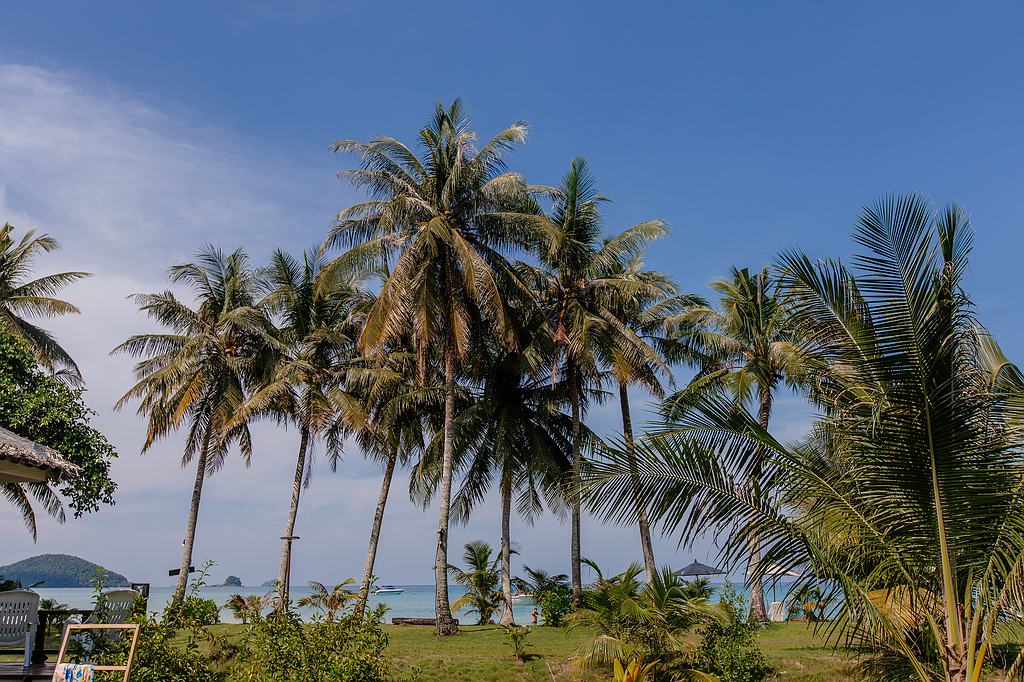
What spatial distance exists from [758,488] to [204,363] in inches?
831

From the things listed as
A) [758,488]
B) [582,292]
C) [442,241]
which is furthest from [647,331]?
[758,488]

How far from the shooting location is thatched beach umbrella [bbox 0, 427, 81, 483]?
27.9 ft

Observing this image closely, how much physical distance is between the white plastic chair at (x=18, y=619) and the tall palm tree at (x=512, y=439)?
16056 millimetres

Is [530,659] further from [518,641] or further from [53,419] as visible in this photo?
[53,419]

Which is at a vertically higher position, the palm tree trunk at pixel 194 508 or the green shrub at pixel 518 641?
the palm tree trunk at pixel 194 508

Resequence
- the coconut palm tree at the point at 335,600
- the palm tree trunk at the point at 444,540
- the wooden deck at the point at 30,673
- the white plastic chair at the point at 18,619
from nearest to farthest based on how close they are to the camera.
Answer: the wooden deck at the point at 30,673
the white plastic chair at the point at 18,619
the coconut palm tree at the point at 335,600
the palm tree trunk at the point at 444,540

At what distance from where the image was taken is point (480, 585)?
26812mm

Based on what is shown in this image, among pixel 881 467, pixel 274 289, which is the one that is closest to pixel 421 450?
pixel 274 289

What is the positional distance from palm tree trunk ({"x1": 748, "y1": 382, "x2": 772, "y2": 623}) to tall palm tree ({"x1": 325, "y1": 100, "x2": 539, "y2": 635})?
24.3 feet

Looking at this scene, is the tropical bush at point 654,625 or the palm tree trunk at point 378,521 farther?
the palm tree trunk at point 378,521

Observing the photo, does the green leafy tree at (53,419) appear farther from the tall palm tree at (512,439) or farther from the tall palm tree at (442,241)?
the tall palm tree at (512,439)

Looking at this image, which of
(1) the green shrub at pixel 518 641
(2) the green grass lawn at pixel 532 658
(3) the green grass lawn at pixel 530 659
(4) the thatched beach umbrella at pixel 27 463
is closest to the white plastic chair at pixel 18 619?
(4) the thatched beach umbrella at pixel 27 463

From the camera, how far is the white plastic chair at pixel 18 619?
8.80 metres

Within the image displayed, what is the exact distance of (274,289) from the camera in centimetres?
2698
